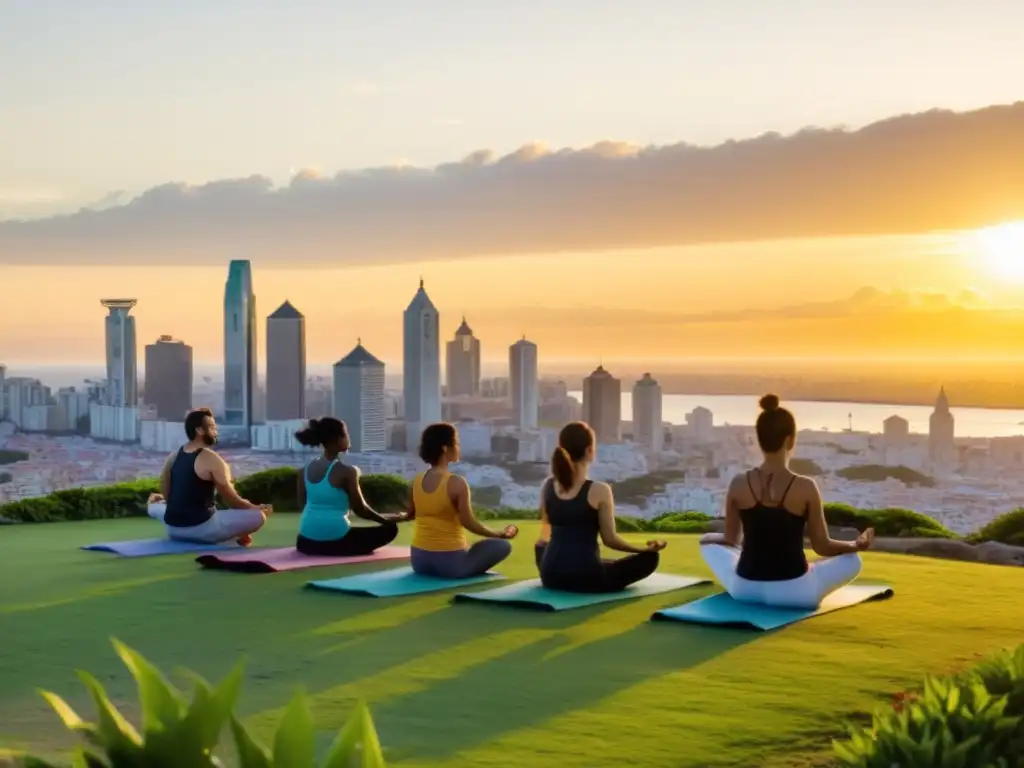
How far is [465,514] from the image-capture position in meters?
8.46

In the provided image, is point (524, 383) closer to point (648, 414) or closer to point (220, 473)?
point (648, 414)

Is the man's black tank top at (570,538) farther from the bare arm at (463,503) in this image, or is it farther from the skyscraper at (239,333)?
the skyscraper at (239,333)

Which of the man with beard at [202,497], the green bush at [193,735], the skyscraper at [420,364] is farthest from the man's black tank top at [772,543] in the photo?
the skyscraper at [420,364]

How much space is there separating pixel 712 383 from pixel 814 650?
46.8 feet

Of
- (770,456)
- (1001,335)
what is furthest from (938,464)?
(770,456)

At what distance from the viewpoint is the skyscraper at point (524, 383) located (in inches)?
767

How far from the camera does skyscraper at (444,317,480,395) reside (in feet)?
71.5

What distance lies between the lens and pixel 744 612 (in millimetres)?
7246

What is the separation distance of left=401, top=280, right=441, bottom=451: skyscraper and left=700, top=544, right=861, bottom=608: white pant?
36.5ft

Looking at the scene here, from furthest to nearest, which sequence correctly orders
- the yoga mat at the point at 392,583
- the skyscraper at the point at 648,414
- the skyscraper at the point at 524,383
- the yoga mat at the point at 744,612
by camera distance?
the skyscraper at the point at 524,383, the skyscraper at the point at 648,414, the yoga mat at the point at 392,583, the yoga mat at the point at 744,612

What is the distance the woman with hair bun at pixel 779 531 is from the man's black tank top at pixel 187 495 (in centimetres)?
446

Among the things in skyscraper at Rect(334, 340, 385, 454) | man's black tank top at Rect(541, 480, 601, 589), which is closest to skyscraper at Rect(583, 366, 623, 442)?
skyscraper at Rect(334, 340, 385, 454)

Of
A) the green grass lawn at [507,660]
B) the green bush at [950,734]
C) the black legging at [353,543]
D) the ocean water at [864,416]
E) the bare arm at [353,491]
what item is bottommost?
the green grass lawn at [507,660]

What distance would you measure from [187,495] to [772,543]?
4.89m
